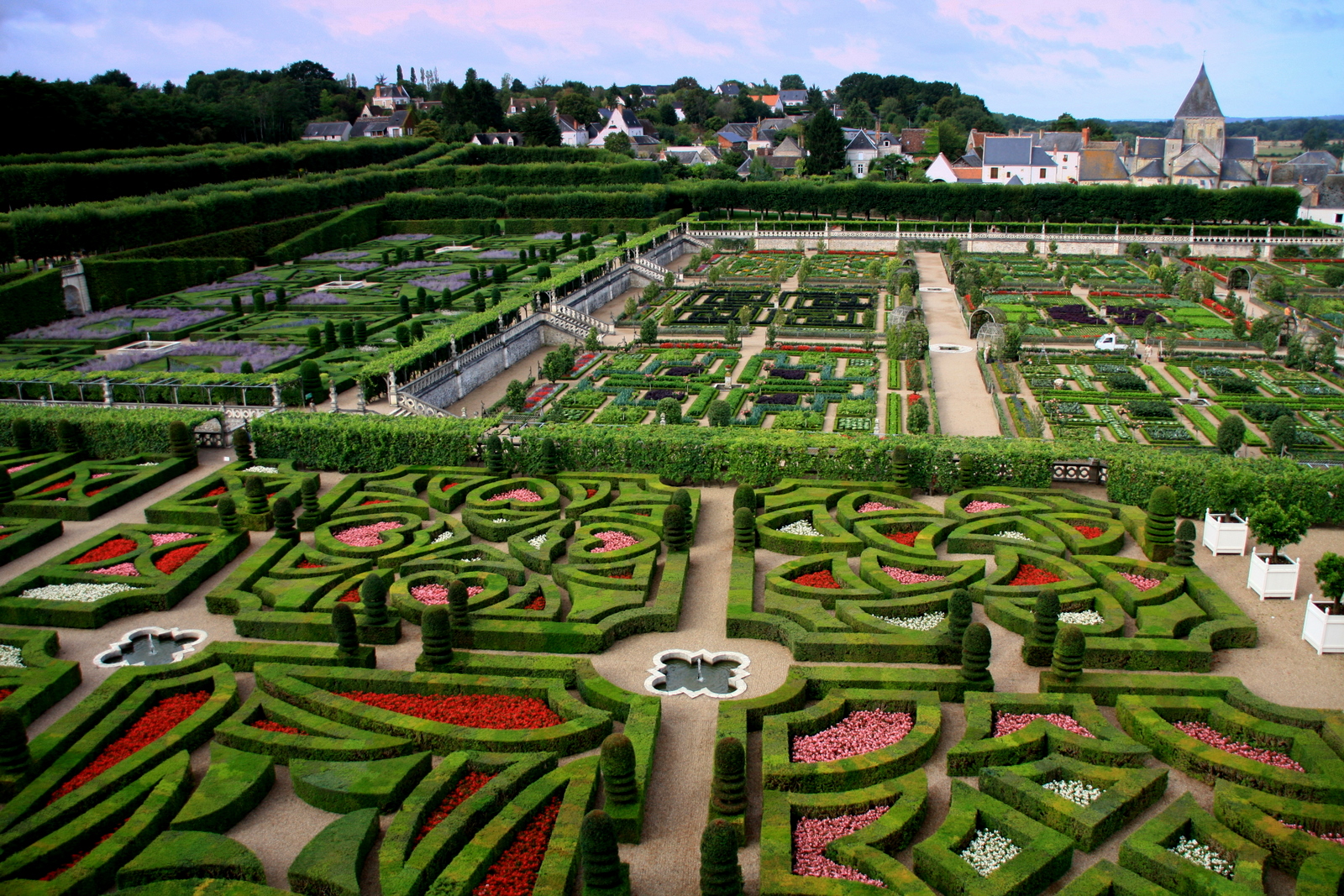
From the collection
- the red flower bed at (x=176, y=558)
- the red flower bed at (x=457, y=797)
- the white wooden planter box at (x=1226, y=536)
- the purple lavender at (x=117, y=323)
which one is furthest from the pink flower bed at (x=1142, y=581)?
the purple lavender at (x=117, y=323)

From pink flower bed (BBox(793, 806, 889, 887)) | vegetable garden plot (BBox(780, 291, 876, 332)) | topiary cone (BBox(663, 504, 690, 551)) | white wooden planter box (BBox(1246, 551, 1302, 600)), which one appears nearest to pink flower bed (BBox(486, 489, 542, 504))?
topiary cone (BBox(663, 504, 690, 551))

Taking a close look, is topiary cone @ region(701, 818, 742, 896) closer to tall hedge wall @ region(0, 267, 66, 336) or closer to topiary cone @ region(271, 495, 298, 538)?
topiary cone @ region(271, 495, 298, 538)

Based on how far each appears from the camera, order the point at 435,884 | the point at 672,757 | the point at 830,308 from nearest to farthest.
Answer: the point at 435,884 → the point at 672,757 → the point at 830,308

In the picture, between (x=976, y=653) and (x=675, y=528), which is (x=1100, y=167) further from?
(x=976, y=653)

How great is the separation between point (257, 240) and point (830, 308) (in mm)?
41151

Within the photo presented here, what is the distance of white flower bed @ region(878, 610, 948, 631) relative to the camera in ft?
63.7

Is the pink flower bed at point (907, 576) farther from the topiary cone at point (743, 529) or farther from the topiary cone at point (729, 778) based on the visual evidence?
the topiary cone at point (729, 778)

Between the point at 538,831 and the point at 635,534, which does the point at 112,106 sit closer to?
the point at 635,534

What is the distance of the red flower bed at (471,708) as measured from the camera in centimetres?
1653

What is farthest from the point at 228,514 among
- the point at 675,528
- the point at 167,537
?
the point at 675,528

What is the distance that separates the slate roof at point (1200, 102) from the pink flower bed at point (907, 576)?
107 m

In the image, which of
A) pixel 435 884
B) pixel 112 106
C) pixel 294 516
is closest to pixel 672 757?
pixel 435 884

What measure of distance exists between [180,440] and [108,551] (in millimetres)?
6497

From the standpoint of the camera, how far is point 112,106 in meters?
83.6
